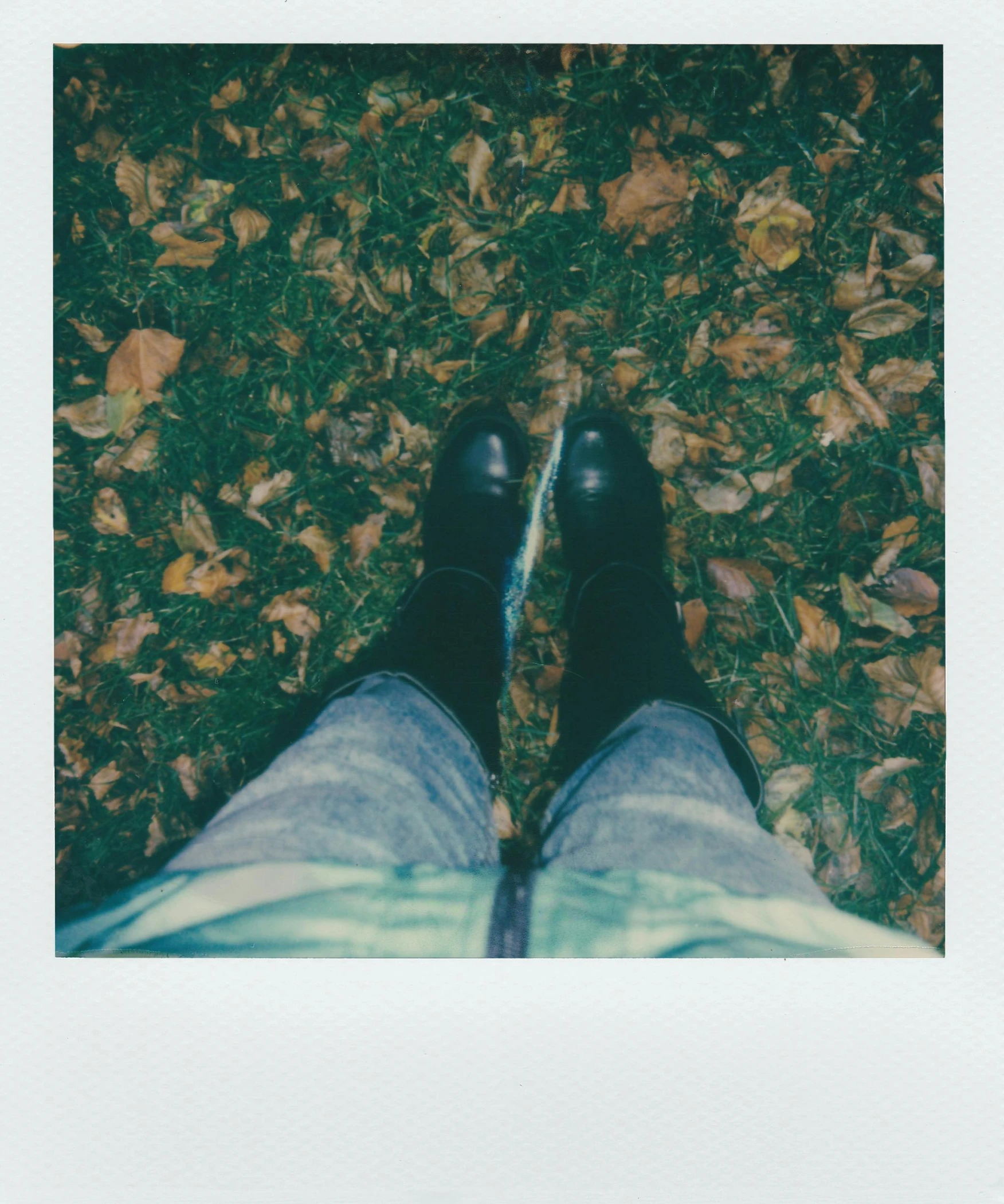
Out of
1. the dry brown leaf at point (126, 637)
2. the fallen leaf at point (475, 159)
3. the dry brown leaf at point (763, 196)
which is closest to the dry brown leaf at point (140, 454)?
the dry brown leaf at point (126, 637)

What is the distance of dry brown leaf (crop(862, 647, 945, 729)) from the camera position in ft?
4.15

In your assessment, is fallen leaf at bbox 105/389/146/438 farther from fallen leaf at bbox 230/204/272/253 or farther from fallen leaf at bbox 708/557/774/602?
fallen leaf at bbox 708/557/774/602

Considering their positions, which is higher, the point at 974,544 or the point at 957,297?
the point at 957,297

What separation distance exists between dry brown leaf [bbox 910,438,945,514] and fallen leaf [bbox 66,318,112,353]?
159 cm

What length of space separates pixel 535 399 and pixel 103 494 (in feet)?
2.87

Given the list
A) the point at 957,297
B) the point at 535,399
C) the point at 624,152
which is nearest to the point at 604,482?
the point at 535,399

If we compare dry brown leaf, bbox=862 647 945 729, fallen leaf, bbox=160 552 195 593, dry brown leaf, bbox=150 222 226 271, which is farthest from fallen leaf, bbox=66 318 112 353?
dry brown leaf, bbox=862 647 945 729

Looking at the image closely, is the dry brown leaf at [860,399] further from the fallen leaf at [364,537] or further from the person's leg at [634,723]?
the fallen leaf at [364,537]

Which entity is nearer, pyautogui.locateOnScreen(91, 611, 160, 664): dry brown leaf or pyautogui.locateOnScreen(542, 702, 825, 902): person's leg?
pyautogui.locateOnScreen(542, 702, 825, 902): person's leg

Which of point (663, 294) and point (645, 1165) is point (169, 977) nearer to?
point (645, 1165)

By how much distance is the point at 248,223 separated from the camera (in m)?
1.25

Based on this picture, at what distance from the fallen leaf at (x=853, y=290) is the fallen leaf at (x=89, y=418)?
4.70ft

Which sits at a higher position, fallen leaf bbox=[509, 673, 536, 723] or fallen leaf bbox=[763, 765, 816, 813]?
fallen leaf bbox=[509, 673, 536, 723]

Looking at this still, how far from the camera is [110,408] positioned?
129 cm
